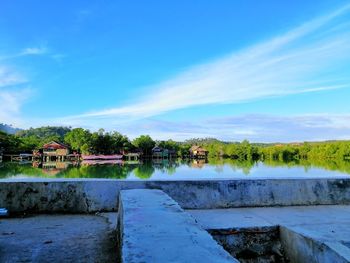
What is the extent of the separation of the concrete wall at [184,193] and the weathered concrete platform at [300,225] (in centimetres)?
19

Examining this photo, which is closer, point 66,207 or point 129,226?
point 129,226

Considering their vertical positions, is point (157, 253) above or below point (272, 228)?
above

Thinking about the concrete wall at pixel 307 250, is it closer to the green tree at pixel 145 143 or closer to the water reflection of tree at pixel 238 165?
the water reflection of tree at pixel 238 165

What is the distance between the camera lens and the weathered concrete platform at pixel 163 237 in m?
1.59

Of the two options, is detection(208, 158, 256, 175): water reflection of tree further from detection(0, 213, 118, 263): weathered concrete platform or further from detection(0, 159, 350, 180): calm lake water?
detection(0, 213, 118, 263): weathered concrete platform

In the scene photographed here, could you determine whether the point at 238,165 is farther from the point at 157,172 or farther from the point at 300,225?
the point at 300,225

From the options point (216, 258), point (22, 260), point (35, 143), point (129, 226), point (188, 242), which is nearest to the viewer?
point (216, 258)

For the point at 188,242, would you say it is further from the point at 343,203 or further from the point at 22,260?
the point at 343,203

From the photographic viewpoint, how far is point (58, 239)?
119 inches

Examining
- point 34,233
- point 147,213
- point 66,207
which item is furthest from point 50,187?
point 147,213

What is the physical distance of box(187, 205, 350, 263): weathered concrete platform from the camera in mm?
2539

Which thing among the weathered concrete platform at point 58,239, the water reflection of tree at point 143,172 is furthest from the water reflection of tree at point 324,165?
the weathered concrete platform at point 58,239

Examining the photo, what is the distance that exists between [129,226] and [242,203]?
2662 mm

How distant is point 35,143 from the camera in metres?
88.1
